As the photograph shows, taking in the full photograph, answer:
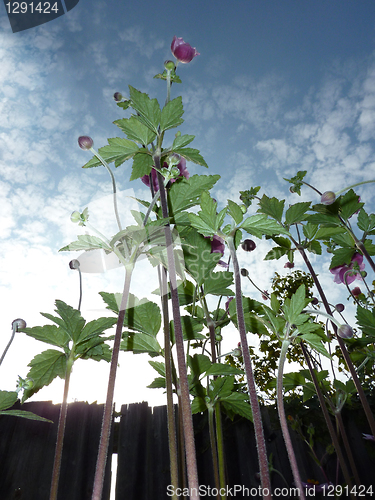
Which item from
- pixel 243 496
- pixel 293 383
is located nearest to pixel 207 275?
pixel 293 383

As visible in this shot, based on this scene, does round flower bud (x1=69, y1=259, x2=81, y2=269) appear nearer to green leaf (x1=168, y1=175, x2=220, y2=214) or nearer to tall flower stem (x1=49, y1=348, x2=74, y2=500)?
tall flower stem (x1=49, y1=348, x2=74, y2=500)

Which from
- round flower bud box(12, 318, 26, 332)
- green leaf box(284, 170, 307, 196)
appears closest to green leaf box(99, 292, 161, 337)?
round flower bud box(12, 318, 26, 332)

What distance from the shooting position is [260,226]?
756mm

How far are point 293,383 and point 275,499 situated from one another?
118 cm

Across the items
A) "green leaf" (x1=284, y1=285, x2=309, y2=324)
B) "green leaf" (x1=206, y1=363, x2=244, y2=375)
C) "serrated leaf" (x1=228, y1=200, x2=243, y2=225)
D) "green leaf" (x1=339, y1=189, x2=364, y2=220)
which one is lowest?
"green leaf" (x1=206, y1=363, x2=244, y2=375)

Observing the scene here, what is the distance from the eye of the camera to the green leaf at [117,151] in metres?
0.89

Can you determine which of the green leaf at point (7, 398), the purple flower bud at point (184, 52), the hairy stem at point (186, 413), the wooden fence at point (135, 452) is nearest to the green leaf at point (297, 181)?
the purple flower bud at point (184, 52)

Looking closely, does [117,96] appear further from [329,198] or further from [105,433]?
[105,433]

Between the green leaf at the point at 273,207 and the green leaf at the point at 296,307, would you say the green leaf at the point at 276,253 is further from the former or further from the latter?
the green leaf at the point at 296,307

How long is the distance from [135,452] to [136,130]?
7.38 ft

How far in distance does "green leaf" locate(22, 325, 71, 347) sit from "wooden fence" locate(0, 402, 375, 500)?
1.45 metres

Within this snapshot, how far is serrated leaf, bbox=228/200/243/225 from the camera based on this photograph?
71 cm

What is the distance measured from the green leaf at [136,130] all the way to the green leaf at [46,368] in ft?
2.38

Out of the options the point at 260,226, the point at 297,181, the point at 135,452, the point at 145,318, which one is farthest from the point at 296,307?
the point at 135,452
